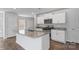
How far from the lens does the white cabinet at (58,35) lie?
1.76 metres

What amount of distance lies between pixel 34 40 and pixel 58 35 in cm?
51

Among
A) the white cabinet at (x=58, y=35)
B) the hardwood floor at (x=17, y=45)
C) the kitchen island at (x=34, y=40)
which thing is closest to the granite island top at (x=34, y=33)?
the kitchen island at (x=34, y=40)

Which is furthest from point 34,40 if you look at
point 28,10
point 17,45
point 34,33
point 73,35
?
point 73,35

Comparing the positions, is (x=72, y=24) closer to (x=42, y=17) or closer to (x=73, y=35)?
(x=73, y=35)

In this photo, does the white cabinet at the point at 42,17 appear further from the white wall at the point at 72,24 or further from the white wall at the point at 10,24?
the white wall at the point at 10,24

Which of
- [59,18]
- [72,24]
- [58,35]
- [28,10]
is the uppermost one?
[28,10]

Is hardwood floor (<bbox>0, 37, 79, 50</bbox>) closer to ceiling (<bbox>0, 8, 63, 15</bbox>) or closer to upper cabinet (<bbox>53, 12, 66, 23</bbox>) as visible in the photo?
upper cabinet (<bbox>53, 12, 66, 23</bbox>)

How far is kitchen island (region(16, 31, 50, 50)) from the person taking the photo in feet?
5.86

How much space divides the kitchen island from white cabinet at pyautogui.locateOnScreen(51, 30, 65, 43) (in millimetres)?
125

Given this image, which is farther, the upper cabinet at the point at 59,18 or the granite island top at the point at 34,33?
the granite island top at the point at 34,33

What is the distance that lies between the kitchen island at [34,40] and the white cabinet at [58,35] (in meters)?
0.12

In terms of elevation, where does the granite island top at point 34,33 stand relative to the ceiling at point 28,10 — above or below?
below

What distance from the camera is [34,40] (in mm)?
1839
